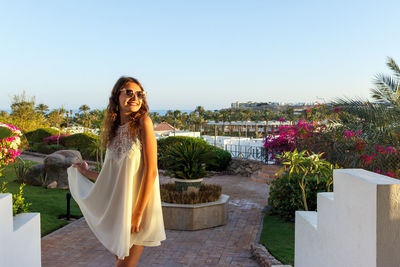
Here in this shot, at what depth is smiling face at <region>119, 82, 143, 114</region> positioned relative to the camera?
7.84 feet

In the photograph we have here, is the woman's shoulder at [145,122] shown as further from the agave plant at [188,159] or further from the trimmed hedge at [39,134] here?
the trimmed hedge at [39,134]

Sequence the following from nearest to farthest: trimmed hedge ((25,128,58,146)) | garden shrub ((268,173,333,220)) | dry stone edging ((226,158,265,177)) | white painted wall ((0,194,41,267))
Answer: white painted wall ((0,194,41,267)) → garden shrub ((268,173,333,220)) → dry stone edging ((226,158,265,177)) → trimmed hedge ((25,128,58,146))

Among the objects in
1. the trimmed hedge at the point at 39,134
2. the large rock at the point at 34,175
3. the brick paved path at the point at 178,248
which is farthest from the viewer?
the trimmed hedge at the point at 39,134

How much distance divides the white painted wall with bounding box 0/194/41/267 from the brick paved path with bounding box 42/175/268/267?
1.47 m

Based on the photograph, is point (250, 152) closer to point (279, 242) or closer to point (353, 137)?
point (353, 137)

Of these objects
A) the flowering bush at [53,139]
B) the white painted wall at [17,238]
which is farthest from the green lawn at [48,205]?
the flowering bush at [53,139]

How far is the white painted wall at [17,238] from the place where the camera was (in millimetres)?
2340

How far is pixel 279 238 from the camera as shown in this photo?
18.2 ft

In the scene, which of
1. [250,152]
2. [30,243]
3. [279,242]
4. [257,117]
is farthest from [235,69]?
[257,117]

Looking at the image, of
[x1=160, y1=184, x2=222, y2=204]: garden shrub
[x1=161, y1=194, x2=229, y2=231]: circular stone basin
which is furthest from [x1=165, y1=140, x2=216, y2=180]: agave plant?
[x1=161, y1=194, x2=229, y2=231]: circular stone basin

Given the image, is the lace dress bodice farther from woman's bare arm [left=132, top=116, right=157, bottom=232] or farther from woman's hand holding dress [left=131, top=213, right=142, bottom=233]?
woman's hand holding dress [left=131, top=213, right=142, bottom=233]

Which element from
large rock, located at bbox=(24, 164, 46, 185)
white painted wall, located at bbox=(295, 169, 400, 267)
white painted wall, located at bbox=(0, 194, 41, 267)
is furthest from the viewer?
large rock, located at bbox=(24, 164, 46, 185)

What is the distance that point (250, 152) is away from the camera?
15.0 meters

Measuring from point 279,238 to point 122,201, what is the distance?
3.97m
